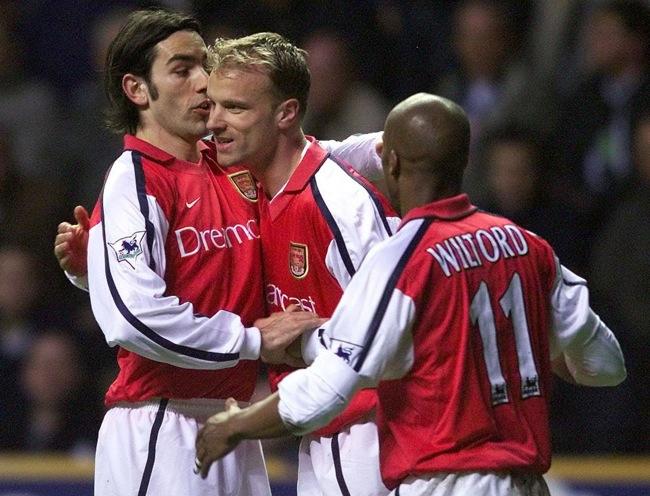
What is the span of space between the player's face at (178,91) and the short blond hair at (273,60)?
94 mm

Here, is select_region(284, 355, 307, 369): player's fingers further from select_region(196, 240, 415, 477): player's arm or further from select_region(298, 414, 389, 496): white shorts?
select_region(196, 240, 415, 477): player's arm

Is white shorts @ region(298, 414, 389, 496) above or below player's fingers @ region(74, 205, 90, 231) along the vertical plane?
below

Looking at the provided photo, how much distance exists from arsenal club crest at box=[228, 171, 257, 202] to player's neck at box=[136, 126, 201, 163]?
5.9 inches

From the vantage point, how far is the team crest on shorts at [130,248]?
4227 mm

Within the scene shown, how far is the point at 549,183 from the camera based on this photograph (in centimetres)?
755

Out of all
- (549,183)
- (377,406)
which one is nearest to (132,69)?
(377,406)

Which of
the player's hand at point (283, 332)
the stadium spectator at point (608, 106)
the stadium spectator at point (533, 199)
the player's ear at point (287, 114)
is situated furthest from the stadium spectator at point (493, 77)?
the player's hand at point (283, 332)

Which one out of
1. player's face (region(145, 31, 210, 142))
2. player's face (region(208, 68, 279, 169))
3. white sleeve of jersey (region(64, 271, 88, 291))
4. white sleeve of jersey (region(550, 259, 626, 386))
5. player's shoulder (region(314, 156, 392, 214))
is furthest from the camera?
white sleeve of jersey (region(64, 271, 88, 291))

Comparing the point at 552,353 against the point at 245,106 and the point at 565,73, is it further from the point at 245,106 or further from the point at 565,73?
the point at 565,73

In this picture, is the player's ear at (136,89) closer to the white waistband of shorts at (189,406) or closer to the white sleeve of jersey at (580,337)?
the white waistband of shorts at (189,406)

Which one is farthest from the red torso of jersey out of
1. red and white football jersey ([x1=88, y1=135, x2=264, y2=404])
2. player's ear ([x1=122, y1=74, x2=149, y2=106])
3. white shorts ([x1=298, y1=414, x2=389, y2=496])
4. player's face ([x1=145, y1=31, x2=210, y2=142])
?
player's ear ([x1=122, y1=74, x2=149, y2=106])

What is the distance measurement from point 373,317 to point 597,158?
448 centimetres

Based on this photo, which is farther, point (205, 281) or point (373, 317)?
point (205, 281)

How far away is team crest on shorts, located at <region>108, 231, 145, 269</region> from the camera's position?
4.23 meters
